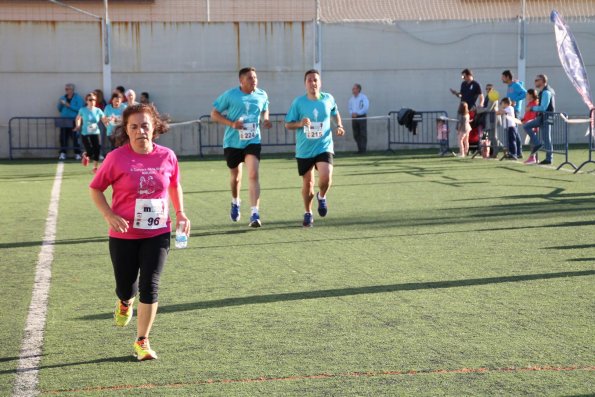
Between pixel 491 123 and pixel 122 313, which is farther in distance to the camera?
pixel 491 123

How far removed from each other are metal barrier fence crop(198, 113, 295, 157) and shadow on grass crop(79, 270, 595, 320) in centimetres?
1948

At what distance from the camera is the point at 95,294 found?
890 centimetres

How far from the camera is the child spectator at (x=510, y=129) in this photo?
23.2 meters

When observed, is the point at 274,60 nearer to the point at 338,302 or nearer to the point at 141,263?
the point at 338,302

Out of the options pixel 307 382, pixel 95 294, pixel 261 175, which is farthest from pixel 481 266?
pixel 261 175

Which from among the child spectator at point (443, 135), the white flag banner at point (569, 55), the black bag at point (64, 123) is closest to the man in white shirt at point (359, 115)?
the child spectator at point (443, 135)

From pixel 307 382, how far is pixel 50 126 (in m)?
23.4

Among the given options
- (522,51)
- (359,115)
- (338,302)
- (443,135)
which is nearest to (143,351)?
(338,302)

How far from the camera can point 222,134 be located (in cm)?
2872

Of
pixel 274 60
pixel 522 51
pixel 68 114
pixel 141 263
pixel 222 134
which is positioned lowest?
pixel 141 263

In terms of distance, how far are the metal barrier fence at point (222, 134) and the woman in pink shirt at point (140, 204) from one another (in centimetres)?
2166

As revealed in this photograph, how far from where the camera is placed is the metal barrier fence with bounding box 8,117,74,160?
28.1 meters

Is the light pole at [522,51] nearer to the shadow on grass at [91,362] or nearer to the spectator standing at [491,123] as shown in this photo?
the spectator standing at [491,123]

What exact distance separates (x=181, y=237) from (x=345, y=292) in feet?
7.80
